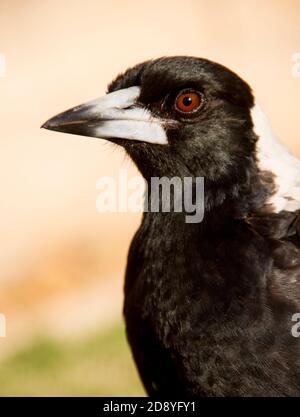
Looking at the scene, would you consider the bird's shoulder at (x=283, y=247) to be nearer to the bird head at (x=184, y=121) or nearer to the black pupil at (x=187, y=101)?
the bird head at (x=184, y=121)

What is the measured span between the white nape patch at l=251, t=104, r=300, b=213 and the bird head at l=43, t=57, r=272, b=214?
3cm

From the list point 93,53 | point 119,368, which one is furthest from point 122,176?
point 93,53

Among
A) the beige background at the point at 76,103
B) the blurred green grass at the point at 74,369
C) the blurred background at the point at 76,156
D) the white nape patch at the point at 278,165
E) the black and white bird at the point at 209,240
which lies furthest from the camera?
the beige background at the point at 76,103

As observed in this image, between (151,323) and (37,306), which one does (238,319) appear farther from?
(37,306)

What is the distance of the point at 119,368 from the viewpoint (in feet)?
21.6

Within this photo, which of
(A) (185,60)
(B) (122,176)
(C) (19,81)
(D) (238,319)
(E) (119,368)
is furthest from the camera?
(C) (19,81)

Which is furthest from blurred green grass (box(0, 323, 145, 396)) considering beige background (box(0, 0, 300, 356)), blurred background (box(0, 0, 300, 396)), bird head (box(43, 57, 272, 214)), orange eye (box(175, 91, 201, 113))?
orange eye (box(175, 91, 201, 113))

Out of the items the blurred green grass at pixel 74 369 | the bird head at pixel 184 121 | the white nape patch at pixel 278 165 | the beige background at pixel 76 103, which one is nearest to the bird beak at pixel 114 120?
the bird head at pixel 184 121

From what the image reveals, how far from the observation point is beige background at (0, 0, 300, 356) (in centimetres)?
788

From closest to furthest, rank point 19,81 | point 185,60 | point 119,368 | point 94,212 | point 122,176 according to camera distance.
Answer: point 185,60 < point 119,368 < point 122,176 < point 94,212 < point 19,81

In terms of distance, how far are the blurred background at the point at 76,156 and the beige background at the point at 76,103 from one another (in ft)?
0.04

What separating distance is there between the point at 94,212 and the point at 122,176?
0.81 meters

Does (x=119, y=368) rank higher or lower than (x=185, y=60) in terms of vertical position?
lower

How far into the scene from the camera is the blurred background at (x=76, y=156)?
7102 millimetres
